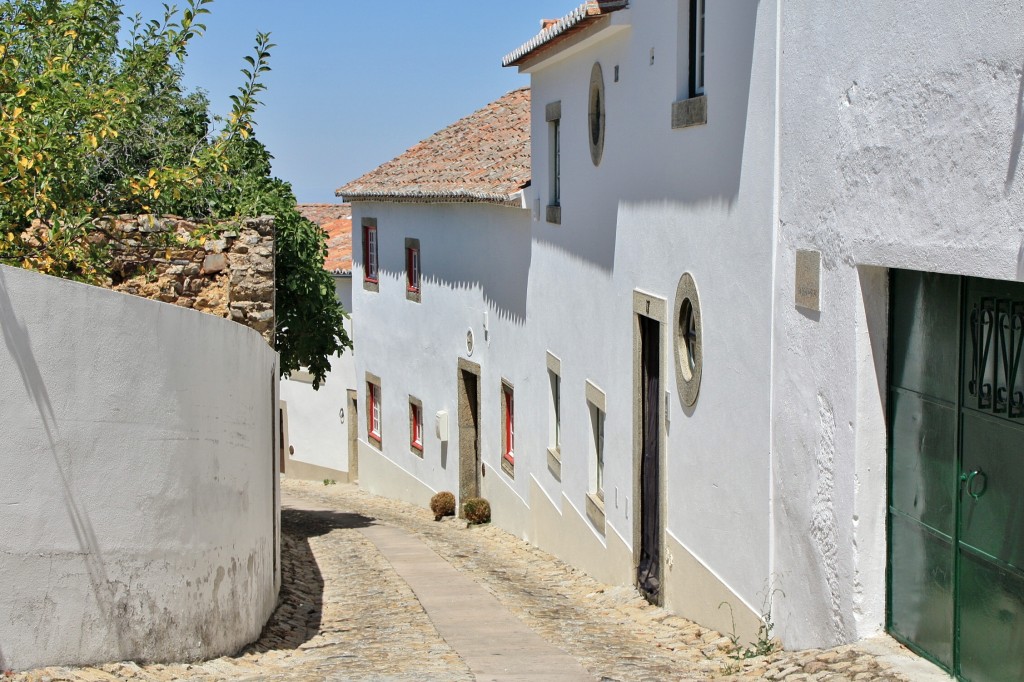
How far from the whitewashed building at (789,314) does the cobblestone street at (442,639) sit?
0.29 metres

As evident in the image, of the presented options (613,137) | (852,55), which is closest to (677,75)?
(613,137)

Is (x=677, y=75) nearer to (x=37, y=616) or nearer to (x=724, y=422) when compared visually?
(x=724, y=422)

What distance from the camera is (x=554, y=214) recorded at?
15.2m

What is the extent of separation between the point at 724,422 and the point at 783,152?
86.8 inches

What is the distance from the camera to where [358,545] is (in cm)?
1579

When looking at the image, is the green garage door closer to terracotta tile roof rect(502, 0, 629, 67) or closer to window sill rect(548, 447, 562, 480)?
terracotta tile roof rect(502, 0, 629, 67)

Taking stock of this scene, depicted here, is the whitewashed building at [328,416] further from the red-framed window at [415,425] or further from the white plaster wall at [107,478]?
the white plaster wall at [107,478]

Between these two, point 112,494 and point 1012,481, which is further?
point 112,494

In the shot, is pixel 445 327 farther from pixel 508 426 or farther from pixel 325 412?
pixel 325 412

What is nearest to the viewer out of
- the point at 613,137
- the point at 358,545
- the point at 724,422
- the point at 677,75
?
the point at 724,422

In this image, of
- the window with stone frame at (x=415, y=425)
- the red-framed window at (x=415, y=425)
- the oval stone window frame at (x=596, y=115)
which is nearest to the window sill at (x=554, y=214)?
the oval stone window frame at (x=596, y=115)

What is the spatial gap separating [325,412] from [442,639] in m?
20.0

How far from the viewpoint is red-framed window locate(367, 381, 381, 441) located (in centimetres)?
2609

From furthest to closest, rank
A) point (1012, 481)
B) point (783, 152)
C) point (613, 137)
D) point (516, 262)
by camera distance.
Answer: point (516, 262)
point (613, 137)
point (783, 152)
point (1012, 481)
